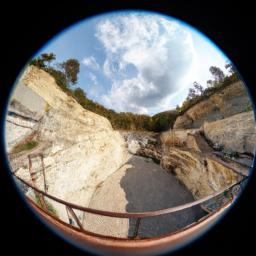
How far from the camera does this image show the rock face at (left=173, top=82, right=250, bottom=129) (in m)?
13.1

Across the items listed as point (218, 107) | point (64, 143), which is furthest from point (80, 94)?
point (218, 107)

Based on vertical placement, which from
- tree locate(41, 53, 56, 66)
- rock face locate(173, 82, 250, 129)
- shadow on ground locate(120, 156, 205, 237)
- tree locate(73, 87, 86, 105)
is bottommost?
shadow on ground locate(120, 156, 205, 237)

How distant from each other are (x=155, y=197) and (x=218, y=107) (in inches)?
486

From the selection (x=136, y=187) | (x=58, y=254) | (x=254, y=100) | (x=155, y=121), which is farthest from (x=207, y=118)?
(x=58, y=254)

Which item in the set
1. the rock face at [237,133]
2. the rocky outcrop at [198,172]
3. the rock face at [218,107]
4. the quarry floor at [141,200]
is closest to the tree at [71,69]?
the quarry floor at [141,200]

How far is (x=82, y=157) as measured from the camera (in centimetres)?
946

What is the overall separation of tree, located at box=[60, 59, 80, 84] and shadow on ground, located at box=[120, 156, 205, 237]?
1157cm

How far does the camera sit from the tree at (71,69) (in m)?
14.2

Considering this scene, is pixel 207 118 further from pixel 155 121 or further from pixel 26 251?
pixel 26 251

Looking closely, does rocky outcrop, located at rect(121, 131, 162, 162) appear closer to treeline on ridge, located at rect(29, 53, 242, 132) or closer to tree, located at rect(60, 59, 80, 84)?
treeline on ridge, located at rect(29, 53, 242, 132)

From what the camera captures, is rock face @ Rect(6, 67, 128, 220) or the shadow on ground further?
the shadow on ground

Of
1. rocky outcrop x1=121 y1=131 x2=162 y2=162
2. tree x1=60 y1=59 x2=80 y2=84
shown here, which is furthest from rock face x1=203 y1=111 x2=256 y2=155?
tree x1=60 y1=59 x2=80 y2=84

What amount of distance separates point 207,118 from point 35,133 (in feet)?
57.3

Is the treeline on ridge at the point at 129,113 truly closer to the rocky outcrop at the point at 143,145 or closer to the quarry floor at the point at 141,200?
the rocky outcrop at the point at 143,145
